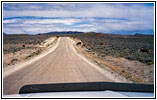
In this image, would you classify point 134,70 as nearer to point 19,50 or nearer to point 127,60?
point 127,60

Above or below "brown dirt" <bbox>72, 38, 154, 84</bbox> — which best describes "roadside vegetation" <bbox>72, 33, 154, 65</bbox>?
above

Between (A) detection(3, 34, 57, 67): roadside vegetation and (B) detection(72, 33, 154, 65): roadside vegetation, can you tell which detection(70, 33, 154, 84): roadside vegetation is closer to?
(B) detection(72, 33, 154, 65): roadside vegetation

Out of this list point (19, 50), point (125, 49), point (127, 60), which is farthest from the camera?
point (125, 49)

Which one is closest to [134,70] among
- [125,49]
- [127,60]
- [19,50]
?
[127,60]

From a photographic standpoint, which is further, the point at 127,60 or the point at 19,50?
the point at 19,50

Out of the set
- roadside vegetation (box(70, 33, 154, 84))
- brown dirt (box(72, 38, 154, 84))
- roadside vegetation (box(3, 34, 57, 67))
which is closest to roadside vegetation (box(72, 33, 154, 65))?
roadside vegetation (box(70, 33, 154, 84))

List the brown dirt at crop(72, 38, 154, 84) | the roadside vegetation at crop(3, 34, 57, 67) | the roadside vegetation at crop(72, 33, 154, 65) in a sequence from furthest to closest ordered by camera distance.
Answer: the roadside vegetation at crop(72, 33, 154, 65)
the roadside vegetation at crop(3, 34, 57, 67)
the brown dirt at crop(72, 38, 154, 84)

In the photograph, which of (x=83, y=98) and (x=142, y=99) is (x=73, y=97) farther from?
(x=142, y=99)

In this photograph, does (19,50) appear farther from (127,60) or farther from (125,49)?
(127,60)

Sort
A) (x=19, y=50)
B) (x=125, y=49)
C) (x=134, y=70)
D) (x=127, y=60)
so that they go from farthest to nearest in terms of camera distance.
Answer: (x=125, y=49)
(x=19, y=50)
(x=127, y=60)
(x=134, y=70)

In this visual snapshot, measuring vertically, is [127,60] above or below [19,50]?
below

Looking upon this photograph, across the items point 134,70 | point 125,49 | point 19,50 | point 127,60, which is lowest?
point 134,70

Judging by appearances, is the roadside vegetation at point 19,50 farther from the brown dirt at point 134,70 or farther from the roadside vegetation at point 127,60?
the brown dirt at point 134,70

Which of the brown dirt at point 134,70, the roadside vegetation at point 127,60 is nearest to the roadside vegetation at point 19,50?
the roadside vegetation at point 127,60
